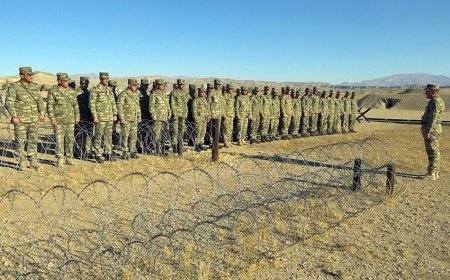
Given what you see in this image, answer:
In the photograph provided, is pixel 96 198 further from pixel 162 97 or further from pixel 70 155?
pixel 162 97

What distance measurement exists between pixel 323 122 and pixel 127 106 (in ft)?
36.6

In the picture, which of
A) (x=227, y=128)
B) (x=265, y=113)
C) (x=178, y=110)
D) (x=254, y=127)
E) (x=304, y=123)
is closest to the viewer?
(x=178, y=110)

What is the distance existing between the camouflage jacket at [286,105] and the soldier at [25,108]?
9.95 meters

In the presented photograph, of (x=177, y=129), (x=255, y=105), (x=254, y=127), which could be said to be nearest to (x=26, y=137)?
(x=177, y=129)

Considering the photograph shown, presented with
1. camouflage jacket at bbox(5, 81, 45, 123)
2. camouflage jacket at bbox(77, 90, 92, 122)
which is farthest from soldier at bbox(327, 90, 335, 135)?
camouflage jacket at bbox(5, 81, 45, 123)

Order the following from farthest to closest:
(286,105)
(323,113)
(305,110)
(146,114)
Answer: (323,113)
(305,110)
(286,105)
(146,114)

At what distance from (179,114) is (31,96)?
444 centimetres

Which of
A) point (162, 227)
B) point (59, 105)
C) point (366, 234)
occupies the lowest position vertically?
point (366, 234)

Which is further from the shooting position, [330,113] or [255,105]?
[330,113]

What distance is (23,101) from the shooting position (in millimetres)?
9516

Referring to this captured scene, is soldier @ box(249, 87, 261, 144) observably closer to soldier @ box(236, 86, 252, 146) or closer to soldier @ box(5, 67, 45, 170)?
soldier @ box(236, 86, 252, 146)

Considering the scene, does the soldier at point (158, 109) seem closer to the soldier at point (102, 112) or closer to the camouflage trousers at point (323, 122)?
the soldier at point (102, 112)

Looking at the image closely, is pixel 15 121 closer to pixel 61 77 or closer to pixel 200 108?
pixel 61 77

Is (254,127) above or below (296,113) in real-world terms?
below
